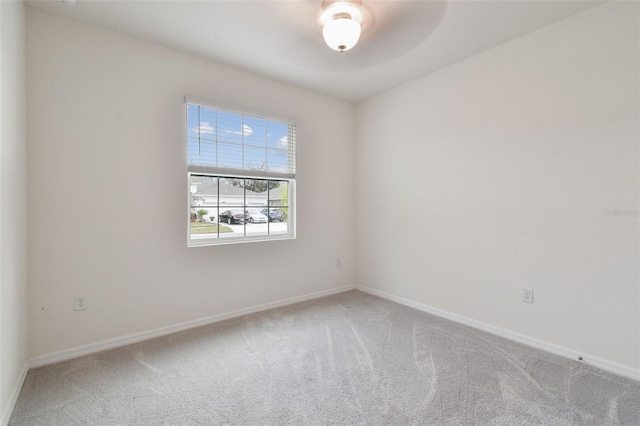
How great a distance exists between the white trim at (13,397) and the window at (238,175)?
4.60 feet

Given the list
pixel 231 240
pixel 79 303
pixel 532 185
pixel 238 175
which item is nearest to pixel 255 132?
pixel 238 175

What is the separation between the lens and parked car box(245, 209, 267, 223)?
11.0 feet

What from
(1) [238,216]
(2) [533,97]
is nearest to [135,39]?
(1) [238,216]

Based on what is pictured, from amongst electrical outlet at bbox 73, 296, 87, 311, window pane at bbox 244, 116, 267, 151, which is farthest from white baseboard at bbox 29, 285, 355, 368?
window pane at bbox 244, 116, 267, 151

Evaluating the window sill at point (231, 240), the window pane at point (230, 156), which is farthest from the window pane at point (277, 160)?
the window sill at point (231, 240)

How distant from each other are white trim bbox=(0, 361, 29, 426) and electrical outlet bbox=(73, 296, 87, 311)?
43cm

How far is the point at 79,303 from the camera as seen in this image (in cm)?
236

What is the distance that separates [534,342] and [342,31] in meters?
2.87

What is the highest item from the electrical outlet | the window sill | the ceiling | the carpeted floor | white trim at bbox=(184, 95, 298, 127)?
the ceiling

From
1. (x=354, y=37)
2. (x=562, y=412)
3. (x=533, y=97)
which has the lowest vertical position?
(x=562, y=412)

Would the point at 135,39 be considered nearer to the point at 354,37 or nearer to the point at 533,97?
the point at 354,37

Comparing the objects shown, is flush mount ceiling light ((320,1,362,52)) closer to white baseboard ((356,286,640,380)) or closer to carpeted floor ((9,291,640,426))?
carpeted floor ((9,291,640,426))

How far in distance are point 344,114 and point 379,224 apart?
158 centimetres

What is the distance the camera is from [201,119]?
2.93 meters
